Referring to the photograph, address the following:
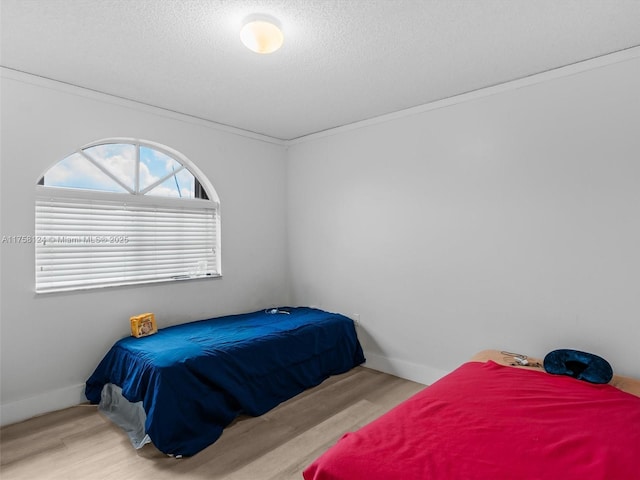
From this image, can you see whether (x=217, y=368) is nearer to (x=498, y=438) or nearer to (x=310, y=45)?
(x=498, y=438)

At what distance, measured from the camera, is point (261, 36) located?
6.47 feet

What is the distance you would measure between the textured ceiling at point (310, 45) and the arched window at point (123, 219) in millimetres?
595

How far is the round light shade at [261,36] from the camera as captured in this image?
1.94 metres

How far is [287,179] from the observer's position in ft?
14.6

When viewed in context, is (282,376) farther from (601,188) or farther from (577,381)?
(601,188)

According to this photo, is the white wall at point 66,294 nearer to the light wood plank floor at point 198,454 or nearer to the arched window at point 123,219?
the arched window at point 123,219

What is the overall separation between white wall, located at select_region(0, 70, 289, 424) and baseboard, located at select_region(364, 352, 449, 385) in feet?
5.22

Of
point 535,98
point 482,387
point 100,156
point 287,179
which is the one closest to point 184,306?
point 100,156

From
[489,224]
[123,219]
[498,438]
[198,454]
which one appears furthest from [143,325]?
[489,224]

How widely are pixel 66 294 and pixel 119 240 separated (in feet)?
1.91

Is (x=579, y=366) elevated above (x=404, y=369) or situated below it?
above

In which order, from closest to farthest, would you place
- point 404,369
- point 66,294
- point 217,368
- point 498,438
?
1. point 498,438
2. point 217,368
3. point 66,294
4. point 404,369

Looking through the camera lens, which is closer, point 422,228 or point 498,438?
point 498,438

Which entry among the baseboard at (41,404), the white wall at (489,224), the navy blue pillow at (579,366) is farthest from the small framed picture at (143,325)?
the navy blue pillow at (579,366)
